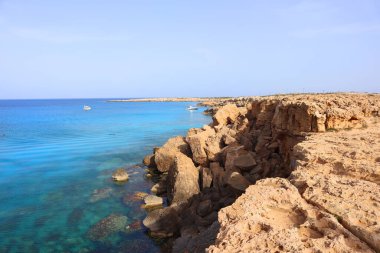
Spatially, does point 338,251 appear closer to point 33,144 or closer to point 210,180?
point 210,180

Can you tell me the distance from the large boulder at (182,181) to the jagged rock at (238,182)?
8.41ft

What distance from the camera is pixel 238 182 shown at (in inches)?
590

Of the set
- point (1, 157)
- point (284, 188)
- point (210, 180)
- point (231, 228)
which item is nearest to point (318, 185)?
point (284, 188)

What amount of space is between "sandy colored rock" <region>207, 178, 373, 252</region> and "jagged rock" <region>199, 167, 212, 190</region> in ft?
32.3

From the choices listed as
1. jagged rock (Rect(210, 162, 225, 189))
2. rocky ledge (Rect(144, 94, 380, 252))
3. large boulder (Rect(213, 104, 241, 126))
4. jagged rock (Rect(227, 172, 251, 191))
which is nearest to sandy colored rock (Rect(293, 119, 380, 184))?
rocky ledge (Rect(144, 94, 380, 252))

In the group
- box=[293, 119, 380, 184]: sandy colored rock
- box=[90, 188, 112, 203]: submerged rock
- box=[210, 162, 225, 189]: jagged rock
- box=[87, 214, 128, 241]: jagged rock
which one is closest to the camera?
box=[293, 119, 380, 184]: sandy colored rock

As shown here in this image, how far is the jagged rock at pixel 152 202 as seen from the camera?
Result: 57.6 ft

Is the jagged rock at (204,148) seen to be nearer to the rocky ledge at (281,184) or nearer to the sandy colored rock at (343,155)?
the rocky ledge at (281,184)

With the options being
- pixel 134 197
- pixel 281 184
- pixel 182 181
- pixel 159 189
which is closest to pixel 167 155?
pixel 159 189

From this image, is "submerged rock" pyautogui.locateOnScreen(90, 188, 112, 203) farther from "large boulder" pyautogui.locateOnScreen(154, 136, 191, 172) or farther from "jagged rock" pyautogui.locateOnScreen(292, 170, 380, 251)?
"jagged rock" pyautogui.locateOnScreen(292, 170, 380, 251)

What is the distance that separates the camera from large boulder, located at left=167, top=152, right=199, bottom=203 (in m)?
16.5

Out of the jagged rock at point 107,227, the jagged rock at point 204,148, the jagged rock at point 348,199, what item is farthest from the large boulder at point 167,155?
the jagged rock at point 348,199

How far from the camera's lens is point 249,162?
661 inches

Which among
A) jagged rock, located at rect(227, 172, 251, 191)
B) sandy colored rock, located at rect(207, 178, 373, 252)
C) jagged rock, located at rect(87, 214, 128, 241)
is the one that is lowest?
jagged rock, located at rect(87, 214, 128, 241)
